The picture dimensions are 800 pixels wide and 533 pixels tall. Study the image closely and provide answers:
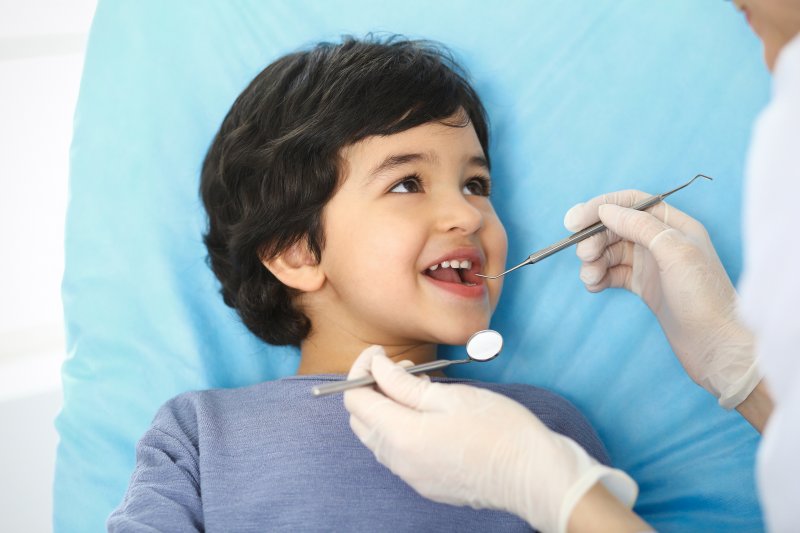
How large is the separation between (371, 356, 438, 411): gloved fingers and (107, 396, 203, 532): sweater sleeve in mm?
437

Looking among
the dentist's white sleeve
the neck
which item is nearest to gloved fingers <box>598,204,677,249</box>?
the neck

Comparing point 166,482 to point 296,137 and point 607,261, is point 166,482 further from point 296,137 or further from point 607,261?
point 607,261

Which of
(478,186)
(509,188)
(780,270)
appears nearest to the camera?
(780,270)

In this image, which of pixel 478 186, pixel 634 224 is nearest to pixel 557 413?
pixel 634 224

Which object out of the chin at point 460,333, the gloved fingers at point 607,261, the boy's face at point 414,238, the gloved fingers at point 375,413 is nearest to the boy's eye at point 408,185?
the boy's face at point 414,238

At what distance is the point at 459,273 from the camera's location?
57.4 inches

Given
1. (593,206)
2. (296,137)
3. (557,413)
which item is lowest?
(557,413)

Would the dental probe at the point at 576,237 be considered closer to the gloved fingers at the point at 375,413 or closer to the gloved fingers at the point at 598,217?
the gloved fingers at the point at 598,217

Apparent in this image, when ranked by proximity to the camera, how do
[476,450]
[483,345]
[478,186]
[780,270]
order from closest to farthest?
[780,270], [476,450], [483,345], [478,186]

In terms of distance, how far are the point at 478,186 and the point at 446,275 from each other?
224 millimetres

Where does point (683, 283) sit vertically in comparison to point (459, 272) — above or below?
below

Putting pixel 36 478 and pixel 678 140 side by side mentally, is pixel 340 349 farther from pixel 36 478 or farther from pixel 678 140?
pixel 36 478

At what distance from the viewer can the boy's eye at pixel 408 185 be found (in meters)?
1.40

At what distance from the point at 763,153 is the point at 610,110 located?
952 millimetres
